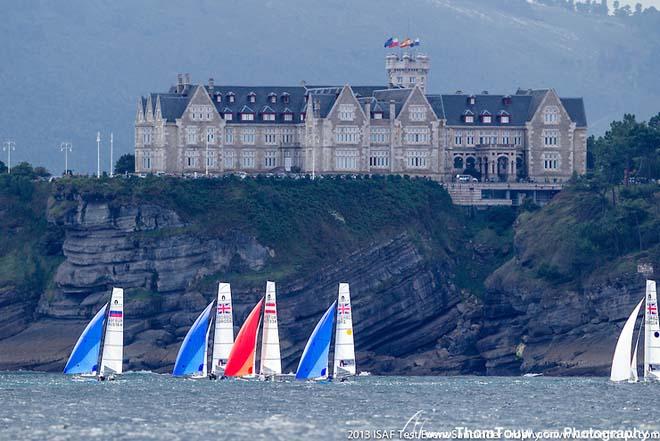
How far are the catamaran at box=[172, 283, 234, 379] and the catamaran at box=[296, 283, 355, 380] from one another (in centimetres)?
746

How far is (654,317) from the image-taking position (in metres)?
164

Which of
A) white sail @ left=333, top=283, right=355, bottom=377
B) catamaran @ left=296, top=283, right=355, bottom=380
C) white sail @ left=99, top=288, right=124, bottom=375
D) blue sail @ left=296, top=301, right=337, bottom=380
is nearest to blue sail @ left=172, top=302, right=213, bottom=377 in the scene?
white sail @ left=99, top=288, right=124, bottom=375

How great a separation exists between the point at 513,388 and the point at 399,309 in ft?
110

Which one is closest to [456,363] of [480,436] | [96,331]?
[96,331]

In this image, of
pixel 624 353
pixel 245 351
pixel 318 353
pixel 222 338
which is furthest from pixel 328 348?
pixel 624 353

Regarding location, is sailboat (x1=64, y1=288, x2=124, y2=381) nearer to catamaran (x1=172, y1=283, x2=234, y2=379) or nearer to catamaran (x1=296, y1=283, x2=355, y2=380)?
catamaran (x1=172, y1=283, x2=234, y2=379)

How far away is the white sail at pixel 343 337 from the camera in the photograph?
525ft

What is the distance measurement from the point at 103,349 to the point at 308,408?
24442 millimetres

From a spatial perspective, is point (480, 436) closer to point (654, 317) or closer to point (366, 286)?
point (654, 317)

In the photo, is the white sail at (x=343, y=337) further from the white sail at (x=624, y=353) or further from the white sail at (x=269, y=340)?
the white sail at (x=624, y=353)

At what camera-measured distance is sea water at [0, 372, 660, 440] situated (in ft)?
411

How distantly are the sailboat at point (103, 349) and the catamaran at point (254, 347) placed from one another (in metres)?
7.91

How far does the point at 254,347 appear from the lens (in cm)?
16350

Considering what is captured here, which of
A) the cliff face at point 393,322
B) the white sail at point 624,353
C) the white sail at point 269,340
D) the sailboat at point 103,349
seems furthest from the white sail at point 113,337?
the white sail at point 624,353
